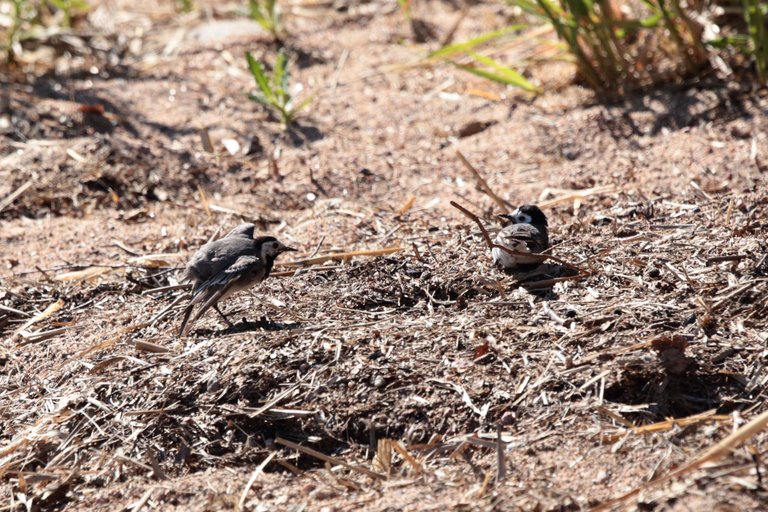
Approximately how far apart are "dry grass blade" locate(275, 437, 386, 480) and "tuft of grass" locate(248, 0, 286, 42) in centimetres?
528

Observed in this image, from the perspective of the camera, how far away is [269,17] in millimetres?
8477

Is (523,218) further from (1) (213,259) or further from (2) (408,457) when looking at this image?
(2) (408,457)

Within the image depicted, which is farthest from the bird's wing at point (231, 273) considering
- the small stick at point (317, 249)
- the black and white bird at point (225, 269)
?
the small stick at point (317, 249)

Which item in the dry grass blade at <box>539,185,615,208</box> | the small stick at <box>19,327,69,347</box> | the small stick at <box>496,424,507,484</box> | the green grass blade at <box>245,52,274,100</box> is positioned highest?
the green grass blade at <box>245,52,274,100</box>

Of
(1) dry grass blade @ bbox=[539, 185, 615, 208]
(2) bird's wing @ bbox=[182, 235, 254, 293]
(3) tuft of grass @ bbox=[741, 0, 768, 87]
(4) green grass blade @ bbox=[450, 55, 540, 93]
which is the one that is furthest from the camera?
(4) green grass blade @ bbox=[450, 55, 540, 93]

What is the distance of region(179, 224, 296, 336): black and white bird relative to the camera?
4.44 metres

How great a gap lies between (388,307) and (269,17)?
15.4 feet

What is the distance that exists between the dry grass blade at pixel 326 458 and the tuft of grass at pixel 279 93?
3.60 metres

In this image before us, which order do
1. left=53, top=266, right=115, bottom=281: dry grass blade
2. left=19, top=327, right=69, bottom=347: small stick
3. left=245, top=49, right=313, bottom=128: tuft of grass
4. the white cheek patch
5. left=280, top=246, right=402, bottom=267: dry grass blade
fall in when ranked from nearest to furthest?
left=19, top=327, right=69, bottom=347: small stick, the white cheek patch, left=280, top=246, right=402, bottom=267: dry grass blade, left=53, top=266, right=115, bottom=281: dry grass blade, left=245, top=49, right=313, bottom=128: tuft of grass

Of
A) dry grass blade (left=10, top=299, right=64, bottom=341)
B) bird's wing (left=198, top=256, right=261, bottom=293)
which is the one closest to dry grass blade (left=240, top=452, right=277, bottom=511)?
bird's wing (left=198, top=256, right=261, bottom=293)

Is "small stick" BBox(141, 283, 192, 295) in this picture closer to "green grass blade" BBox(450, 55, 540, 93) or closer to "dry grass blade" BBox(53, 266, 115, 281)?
"dry grass blade" BBox(53, 266, 115, 281)

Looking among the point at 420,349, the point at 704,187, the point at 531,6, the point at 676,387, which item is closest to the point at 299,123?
the point at 531,6

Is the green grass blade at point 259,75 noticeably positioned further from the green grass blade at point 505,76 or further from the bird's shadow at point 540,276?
the bird's shadow at point 540,276

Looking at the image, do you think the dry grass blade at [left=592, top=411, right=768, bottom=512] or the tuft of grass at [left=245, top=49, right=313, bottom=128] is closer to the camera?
the dry grass blade at [left=592, top=411, right=768, bottom=512]
